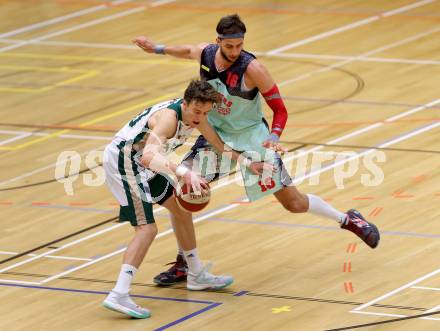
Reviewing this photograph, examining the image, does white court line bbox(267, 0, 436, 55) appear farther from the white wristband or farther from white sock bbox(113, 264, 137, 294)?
the white wristband

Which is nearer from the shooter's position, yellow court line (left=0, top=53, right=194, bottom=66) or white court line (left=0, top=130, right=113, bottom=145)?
white court line (left=0, top=130, right=113, bottom=145)

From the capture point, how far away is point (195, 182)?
382 inches

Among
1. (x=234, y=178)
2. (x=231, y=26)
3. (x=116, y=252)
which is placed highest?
(x=231, y=26)

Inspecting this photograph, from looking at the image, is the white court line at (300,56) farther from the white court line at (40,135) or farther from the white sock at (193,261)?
the white sock at (193,261)

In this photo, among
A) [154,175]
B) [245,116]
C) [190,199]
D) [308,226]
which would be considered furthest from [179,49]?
[308,226]

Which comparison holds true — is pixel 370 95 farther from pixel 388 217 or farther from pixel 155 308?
pixel 155 308

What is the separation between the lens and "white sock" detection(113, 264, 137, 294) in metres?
10.1

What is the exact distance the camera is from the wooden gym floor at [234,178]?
1034 centimetres

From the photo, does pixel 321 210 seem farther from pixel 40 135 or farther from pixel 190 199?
pixel 40 135

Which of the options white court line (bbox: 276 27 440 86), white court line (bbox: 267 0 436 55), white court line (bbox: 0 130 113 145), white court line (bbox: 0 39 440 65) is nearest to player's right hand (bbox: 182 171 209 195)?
white court line (bbox: 0 130 113 145)

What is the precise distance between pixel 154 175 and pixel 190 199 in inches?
15.7

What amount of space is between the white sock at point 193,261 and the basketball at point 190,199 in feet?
1.63

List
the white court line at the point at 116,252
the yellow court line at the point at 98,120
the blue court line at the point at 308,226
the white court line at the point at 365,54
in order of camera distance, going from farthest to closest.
Answer: the white court line at the point at 365,54 → the yellow court line at the point at 98,120 → the blue court line at the point at 308,226 → the white court line at the point at 116,252

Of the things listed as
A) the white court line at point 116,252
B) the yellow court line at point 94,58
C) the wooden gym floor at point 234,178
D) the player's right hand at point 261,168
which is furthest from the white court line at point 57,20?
the player's right hand at point 261,168
